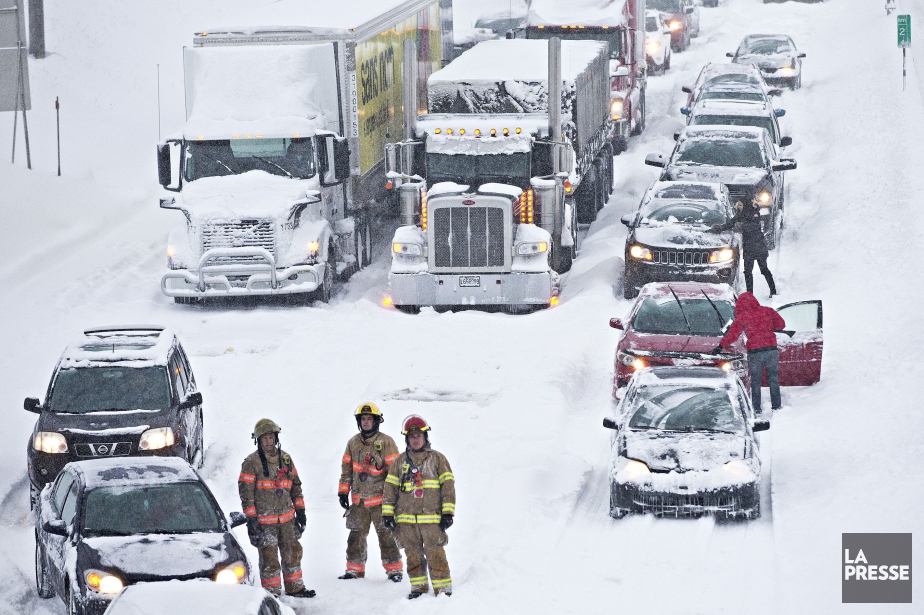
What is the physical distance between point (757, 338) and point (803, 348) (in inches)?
46.2

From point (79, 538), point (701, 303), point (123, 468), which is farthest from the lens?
point (701, 303)

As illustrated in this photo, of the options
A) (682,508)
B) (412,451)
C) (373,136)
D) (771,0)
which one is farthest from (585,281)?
(771,0)

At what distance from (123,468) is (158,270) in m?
13.7

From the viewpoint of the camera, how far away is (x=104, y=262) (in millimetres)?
25234

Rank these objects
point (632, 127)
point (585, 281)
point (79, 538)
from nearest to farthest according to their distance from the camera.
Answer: point (79, 538) < point (585, 281) < point (632, 127)

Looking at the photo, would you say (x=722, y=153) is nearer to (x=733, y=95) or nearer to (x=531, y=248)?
(x=531, y=248)

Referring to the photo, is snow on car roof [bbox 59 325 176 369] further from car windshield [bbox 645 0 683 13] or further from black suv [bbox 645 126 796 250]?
car windshield [bbox 645 0 683 13]

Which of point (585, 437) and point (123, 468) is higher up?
point (123, 468)

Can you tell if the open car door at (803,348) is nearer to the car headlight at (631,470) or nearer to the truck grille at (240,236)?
the car headlight at (631,470)

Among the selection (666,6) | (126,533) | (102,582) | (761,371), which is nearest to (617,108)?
(666,6)

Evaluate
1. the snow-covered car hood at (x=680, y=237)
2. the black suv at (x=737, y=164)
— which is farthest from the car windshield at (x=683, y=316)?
the black suv at (x=737, y=164)

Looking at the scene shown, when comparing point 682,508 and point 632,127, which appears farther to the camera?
point 632,127

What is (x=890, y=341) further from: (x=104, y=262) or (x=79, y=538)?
(x=104, y=262)

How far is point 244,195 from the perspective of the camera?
21953mm
